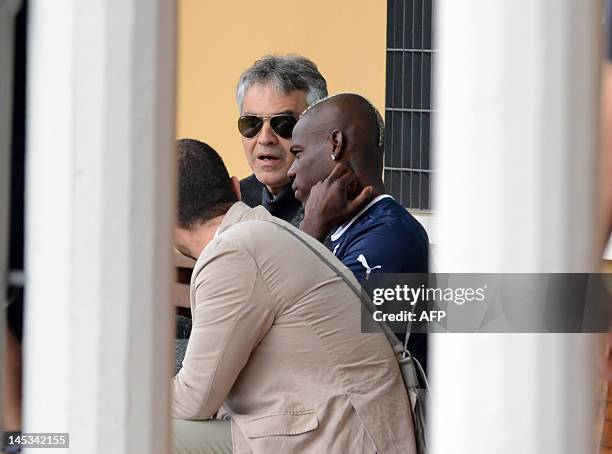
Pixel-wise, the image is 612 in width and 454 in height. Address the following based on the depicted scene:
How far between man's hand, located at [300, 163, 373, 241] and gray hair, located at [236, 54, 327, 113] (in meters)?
0.93

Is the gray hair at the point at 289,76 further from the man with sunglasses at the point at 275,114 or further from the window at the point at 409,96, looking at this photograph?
the window at the point at 409,96

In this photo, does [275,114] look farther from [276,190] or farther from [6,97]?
[6,97]

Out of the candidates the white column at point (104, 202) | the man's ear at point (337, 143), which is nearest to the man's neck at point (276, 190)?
the man's ear at point (337, 143)

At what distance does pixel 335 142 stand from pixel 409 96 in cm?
277

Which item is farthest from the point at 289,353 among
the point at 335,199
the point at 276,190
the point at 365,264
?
the point at 276,190

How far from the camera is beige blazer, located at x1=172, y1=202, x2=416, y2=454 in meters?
2.53

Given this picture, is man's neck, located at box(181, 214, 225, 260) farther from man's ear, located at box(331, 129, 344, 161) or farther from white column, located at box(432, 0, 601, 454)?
white column, located at box(432, 0, 601, 454)

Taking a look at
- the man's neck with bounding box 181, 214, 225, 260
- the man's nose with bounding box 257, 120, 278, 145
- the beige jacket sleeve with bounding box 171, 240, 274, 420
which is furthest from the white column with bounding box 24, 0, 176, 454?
the man's nose with bounding box 257, 120, 278, 145

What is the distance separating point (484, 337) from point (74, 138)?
433 mm

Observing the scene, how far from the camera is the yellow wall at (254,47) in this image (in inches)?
236

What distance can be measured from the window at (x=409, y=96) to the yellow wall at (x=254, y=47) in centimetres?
6

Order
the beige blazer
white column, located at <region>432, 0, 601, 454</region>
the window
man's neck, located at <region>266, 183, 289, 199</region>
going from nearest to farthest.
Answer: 1. white column, located at <region>432, 0, 601, 454</region>
2. the beige blazer
3. man's neck, located at <region>266, 183, 289, 199</region>
4. the window

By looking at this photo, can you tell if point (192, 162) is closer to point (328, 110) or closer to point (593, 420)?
point (328, 110)

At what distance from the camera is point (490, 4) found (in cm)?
122
